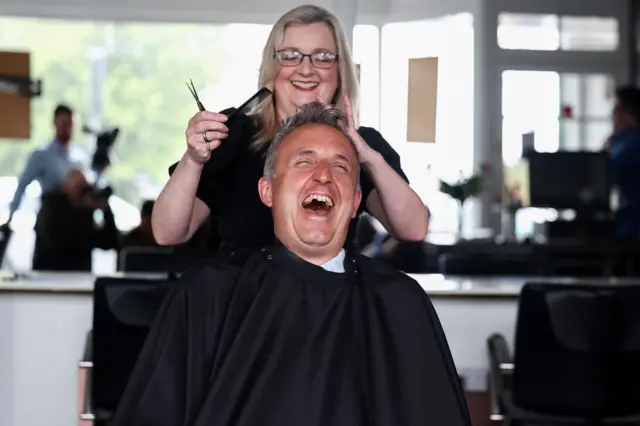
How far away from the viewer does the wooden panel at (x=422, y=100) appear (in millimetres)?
3115

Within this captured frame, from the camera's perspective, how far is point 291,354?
1634 mm

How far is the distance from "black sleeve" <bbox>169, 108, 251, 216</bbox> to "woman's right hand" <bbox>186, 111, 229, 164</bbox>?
200mm

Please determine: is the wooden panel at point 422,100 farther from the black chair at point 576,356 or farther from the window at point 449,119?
the window at point 449,119

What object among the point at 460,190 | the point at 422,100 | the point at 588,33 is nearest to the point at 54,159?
the point at 460,190

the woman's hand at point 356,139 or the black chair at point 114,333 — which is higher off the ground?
the woman's hand at point 356,139

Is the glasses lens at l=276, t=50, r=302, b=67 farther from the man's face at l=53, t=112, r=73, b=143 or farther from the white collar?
the man's face at l=53, t=112, r=73, b=143

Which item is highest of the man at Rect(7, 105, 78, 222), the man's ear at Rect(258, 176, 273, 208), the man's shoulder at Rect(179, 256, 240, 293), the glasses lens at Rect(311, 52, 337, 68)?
the man at Rect(7, 105, 78, 222)

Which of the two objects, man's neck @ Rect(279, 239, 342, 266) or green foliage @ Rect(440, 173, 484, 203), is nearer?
man's neck @ Rect(279, 239, 342, 266)

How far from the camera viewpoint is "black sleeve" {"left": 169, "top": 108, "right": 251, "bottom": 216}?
2045 mm

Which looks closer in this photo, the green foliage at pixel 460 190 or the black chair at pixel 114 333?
the black chair at pixel 114 333

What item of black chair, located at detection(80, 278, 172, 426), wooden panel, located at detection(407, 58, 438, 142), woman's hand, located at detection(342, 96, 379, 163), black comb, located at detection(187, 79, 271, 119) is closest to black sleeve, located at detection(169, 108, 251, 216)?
black comb, located at detection(187, 79, 271, 119)

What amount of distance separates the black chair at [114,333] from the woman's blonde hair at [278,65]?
2.81 feet

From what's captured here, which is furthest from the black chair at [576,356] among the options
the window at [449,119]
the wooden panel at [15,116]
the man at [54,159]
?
the window at [449,119]

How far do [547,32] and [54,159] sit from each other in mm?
4185
